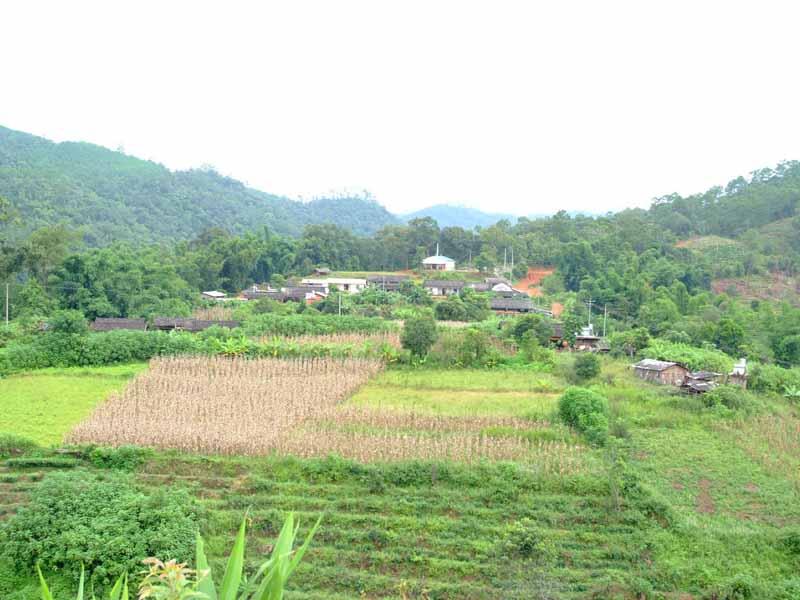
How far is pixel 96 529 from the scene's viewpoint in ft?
32.7

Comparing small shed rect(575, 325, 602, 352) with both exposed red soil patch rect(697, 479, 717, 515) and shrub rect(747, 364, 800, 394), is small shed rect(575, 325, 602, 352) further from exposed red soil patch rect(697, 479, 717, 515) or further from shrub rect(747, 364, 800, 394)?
exposed red soil patch rect(697, 479, 717, 515)

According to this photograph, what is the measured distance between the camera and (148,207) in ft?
215

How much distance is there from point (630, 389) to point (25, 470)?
15.3 m

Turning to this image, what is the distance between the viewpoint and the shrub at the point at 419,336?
21938 mm

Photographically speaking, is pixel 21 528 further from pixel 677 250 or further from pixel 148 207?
pixel 148 207

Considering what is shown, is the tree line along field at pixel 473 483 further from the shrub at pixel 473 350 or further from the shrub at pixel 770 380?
the shrub at pixel 473 350

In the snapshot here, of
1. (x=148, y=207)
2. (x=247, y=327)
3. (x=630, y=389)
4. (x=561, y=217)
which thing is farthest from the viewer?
(x=148, y=207)

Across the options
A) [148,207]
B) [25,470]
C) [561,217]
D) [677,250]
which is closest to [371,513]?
[25,470]

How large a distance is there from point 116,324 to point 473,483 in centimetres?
1948

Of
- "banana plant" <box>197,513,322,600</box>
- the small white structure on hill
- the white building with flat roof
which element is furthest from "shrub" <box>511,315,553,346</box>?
"banana plant" <box>197,513,322,600</box>

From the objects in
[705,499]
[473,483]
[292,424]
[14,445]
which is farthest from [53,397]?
[705,499]

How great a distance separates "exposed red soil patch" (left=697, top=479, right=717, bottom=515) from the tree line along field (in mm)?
56

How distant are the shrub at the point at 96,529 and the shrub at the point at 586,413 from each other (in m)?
8.81

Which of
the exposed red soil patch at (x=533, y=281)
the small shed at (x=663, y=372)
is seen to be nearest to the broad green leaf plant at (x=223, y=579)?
the small shed at (x=663, y=372)
